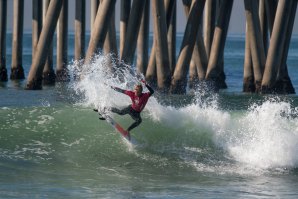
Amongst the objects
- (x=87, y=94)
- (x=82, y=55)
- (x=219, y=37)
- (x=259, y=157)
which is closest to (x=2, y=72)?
(x=82, y=55)

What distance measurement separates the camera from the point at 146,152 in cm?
2023

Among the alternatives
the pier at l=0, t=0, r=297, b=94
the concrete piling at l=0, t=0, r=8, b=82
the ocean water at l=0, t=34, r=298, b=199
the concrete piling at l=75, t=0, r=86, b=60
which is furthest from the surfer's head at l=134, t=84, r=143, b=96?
the concrete piling at l=0, t=0, r=8, b=82

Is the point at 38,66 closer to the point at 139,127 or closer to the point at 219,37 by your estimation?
the point at 219,37

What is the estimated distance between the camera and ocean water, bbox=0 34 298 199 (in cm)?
1697

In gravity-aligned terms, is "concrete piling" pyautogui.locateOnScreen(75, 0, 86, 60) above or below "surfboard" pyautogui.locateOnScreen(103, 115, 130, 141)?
below

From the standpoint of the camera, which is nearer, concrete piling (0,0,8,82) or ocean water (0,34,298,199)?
ocean water (0,34,298,199)

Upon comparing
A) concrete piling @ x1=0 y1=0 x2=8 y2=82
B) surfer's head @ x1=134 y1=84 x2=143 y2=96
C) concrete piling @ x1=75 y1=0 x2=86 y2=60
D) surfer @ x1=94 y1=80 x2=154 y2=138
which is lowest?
concrete piling @ x1=0 y1=0 x2=8 y2=82

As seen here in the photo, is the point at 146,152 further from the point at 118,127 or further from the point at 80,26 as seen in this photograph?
the point at 80,26

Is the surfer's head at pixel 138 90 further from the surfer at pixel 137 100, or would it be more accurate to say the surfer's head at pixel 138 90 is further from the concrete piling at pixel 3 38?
the concrete piling at pixel 3 38

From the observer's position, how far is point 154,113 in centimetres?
2266

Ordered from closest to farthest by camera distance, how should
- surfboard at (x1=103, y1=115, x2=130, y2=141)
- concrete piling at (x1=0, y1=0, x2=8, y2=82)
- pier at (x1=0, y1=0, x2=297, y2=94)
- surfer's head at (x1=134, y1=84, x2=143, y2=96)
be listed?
1. surfer's head at (x1=134, y1=84, x2=143, y2=96)
2. surfboard at (x1=103, y1=115, x2=130, y2=141)
3. pier at (x1=0, y1=0, x2=297, y2=94)
4. concrete piling at (x1=0, y1=0, x2=8, y2=82)

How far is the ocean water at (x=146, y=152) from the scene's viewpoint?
1697 centimetres

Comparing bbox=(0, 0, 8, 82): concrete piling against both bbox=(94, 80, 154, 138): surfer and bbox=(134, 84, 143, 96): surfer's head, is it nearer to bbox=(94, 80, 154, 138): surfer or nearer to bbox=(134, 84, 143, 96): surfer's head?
bbox=(94, 80, 154, 138): surfer

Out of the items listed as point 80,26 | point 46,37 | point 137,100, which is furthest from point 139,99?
point 80,26
